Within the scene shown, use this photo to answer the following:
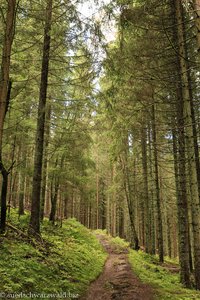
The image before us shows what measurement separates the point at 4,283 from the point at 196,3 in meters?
7.54

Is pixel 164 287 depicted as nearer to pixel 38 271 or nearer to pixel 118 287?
pixel 118 287

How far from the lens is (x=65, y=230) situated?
52.9 feet

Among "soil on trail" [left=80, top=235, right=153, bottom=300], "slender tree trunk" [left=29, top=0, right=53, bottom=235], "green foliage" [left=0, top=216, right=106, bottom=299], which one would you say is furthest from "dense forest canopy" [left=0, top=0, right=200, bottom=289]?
"soil on trail" [left=80, top=235, right=153, bottom=300]

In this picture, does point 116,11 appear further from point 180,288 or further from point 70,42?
point 180,288

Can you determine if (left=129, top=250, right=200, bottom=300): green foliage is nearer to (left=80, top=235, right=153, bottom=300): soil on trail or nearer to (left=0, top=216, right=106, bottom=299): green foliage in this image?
(left=80, top=235, right=153, bottom=300): soil on trail

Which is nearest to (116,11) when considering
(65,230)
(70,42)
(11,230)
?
(70,42)

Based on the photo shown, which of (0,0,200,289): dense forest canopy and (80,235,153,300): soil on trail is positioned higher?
(0,0,200,289): dense forest canopy

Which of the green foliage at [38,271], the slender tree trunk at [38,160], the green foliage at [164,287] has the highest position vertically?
the slender tree trunk at [38,160]

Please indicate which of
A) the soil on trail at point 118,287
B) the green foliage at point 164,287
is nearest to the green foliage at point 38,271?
the soil on trail at point 118,287

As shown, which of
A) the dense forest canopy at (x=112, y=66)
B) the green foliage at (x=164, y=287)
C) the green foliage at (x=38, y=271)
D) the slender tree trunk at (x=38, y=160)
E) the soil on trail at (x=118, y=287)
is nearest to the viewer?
the green foliage at (x=38, y=271)

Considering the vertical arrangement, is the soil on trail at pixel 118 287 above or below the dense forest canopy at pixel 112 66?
below

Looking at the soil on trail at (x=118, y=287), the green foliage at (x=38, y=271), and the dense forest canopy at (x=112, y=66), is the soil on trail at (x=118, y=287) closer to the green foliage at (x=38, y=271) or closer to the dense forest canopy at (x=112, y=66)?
the green foliage at (x=38, y=271)

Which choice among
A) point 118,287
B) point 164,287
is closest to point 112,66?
point 118,287

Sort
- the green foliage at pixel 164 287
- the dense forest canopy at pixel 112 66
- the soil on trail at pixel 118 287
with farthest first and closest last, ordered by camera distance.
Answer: the dense forest canopy at pixel 112 66 < the green foliage at pixel 164 287 < the soil on trail at pixel 118 287
